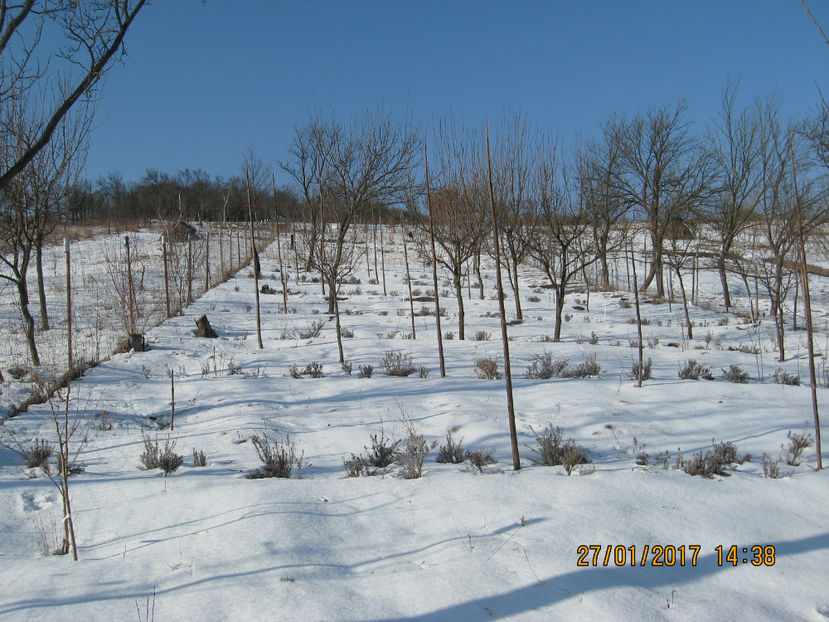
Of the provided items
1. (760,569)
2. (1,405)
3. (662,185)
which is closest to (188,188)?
(662,185)

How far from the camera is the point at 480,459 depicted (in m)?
3.79

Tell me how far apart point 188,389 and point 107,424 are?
1.38 m

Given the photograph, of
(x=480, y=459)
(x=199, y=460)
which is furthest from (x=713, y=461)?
(x=199, y=460)

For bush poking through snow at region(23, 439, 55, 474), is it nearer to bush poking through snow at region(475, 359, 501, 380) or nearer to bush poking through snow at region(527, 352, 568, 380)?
bush poking through snow at region(475, 359, 501, 380)

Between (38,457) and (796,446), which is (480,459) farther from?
(38,457)

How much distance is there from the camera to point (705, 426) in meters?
4.75

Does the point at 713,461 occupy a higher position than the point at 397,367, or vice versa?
the point at 397,367

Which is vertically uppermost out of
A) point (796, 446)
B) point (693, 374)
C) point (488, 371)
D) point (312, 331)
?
point (312, 331)

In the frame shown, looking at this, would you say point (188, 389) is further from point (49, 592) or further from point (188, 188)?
point (188, 188)

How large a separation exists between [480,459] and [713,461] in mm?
1712

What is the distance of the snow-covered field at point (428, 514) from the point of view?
221 centimetres

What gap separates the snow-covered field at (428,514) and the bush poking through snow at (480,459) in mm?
132

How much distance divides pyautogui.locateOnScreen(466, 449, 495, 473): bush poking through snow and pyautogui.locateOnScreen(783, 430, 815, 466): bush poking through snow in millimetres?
2279

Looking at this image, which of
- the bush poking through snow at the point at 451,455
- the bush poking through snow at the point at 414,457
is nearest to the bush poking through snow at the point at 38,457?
the bush poking through snow at the point at 414,457
